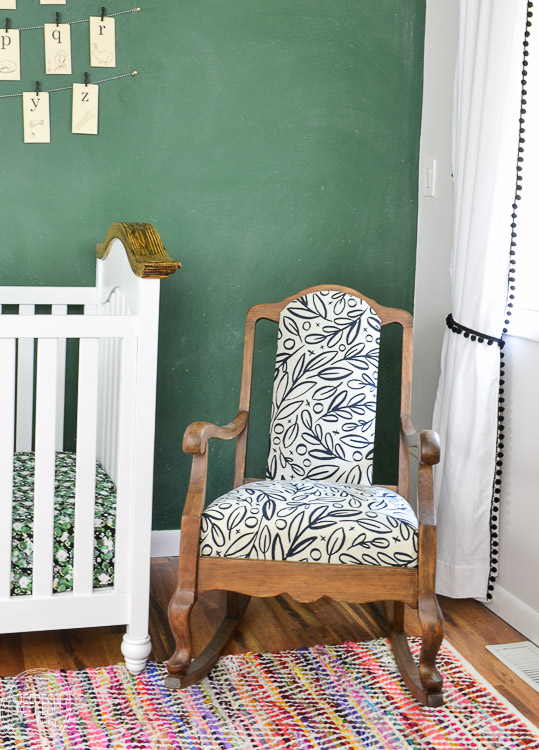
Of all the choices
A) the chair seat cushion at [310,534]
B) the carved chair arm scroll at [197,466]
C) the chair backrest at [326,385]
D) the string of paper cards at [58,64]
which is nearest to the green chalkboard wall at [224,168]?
the string of paper cards at [58,64]

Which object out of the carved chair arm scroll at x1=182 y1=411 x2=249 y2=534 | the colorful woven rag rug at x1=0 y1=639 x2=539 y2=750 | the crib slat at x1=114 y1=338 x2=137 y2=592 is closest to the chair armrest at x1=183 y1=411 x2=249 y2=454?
the carved chair arm scroll at x1=182 y1=411 x2=249 y2=534

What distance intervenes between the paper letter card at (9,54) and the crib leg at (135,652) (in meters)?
1.57

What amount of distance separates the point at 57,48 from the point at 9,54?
0.13m

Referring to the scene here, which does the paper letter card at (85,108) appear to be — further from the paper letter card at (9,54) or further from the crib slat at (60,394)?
the crib slat at (60,394)

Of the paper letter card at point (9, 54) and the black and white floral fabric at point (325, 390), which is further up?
the paper letter card at point (9, 54)

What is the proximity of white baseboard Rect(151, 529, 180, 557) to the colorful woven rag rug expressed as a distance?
75 cm

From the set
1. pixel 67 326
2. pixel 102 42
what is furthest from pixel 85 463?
pixel 102 42

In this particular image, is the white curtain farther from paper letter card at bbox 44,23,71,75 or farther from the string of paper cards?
paper letter card at bbox 44,23,71,75

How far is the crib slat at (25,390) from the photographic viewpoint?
2.38m

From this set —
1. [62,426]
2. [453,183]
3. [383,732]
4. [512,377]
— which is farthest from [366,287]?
[383,732]

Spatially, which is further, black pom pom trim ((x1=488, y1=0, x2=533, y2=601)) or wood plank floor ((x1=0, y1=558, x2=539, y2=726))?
black pom pom trim ((x1=488, y1=0, x2=533, y2=601))

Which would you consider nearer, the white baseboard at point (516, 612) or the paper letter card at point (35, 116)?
the white baseboard at point (516, 612)

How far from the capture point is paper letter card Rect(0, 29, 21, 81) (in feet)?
7.59

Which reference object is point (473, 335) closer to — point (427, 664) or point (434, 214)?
point (434, 214)
